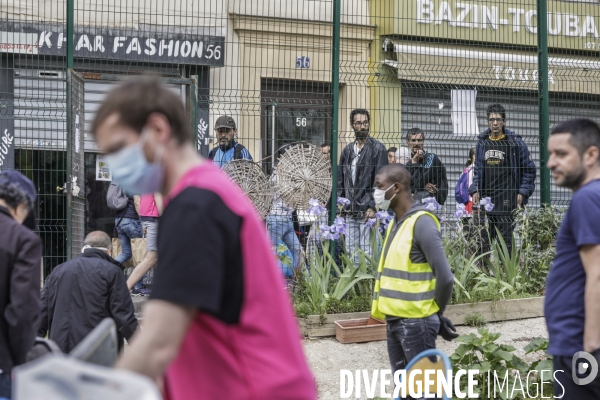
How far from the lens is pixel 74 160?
9000 millimetres


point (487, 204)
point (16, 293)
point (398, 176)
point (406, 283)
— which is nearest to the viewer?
point (16, 293)

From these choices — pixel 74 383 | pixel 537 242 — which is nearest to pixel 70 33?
→ pixel 537 242

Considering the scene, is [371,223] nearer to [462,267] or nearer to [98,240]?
[462,267]

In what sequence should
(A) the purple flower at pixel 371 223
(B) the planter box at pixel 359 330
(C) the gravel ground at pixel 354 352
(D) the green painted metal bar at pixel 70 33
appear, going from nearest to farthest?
(C) the gravel ground at pixel 354 352 < (B) the planter box at pixel 359 330 < (A) the purple flower at pixel 371 223 < (D) the green painted metal bar at pixel 70 33

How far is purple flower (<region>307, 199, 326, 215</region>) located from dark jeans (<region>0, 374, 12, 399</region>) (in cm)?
491

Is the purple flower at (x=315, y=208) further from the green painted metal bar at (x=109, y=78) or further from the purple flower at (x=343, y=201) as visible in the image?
the green painted metal bar at (x=109, y=78)

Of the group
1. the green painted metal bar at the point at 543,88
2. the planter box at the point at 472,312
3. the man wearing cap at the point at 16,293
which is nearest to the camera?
the man wearing cap at the point at 16,293

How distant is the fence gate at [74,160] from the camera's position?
8.91m

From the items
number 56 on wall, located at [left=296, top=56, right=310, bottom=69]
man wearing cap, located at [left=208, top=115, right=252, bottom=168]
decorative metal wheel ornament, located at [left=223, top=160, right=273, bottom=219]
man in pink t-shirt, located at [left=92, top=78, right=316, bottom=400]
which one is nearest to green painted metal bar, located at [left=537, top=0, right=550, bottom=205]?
number 56 on wall, located at [left=296, top=56, right=310, bottom=69]

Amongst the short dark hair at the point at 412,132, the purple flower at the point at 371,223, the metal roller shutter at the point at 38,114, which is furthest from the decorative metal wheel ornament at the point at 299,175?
the metal roller shutter at the point at 38,114

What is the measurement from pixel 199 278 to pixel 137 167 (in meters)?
0.37

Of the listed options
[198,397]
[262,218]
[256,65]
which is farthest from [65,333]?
[256,65]

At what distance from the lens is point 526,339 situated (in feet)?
27.0

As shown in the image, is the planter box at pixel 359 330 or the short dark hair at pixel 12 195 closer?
the short dark hair at pixel 12 195
